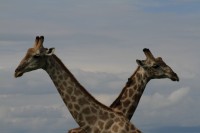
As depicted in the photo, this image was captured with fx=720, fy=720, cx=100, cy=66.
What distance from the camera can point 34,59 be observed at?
24297 millimetres

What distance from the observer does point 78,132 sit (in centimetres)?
2498

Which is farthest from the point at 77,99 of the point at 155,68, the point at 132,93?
the point at 155,68

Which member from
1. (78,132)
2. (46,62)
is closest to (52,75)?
(46,62)

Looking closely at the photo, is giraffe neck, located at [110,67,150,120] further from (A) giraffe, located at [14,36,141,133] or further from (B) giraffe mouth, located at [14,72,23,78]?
(B) giraffe mouth, located at [14,72,23,78]

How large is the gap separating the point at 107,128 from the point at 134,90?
2.87 m

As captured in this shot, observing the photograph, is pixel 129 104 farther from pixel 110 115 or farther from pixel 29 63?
pixel 29 63

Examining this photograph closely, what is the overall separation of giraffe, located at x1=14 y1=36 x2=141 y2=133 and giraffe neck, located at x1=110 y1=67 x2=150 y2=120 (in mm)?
1362

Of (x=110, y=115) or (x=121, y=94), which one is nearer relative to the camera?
(x=110, y=115)

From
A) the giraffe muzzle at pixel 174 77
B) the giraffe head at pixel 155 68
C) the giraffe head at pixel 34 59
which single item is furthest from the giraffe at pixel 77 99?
the giraffe muzzle at pixel 174 77

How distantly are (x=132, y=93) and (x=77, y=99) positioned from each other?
2810 millimetres

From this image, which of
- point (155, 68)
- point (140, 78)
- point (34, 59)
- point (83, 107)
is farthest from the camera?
point (140, 78)

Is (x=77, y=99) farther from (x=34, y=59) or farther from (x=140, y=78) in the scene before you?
(x=140, y=78)

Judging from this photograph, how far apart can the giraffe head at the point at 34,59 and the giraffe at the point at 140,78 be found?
12.0 feet

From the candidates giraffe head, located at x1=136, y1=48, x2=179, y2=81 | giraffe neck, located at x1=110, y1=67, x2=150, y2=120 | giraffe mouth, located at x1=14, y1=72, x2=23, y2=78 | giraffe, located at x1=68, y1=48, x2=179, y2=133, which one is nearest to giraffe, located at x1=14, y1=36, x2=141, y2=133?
giraffe mouth, located at x1=14, y1=72, x2=23, y2=78
